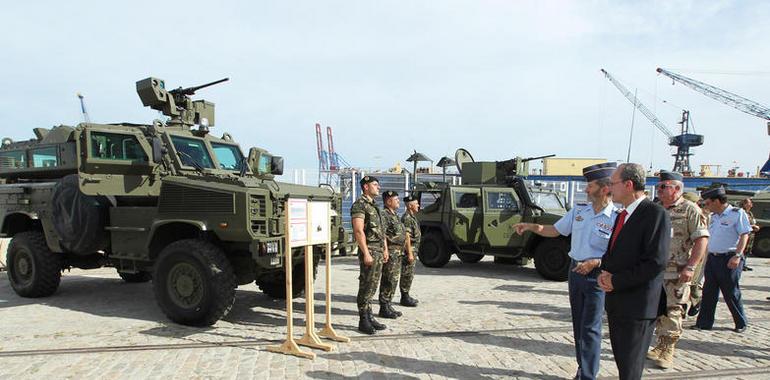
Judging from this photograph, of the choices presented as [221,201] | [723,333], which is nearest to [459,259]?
[723,333]

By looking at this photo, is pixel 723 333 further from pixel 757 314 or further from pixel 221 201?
pixel 221 201

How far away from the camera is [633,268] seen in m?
2.93

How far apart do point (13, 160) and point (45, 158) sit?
41.1 inches

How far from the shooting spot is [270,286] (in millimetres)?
7156

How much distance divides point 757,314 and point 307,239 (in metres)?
6.04

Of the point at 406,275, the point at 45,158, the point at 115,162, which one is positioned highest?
the point at 45,158

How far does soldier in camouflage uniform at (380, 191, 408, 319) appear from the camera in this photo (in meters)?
5.97

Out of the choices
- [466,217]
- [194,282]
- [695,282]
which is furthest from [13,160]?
[695,282]

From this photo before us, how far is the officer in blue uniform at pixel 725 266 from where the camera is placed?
548cm

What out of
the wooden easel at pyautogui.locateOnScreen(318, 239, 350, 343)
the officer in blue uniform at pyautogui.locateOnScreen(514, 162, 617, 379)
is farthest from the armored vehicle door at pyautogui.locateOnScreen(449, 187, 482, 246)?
the officer in blue uniform at pyautogui.locateOnScreen(514, 162, 617, 379)

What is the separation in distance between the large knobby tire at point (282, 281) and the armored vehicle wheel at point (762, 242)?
46.3 ft

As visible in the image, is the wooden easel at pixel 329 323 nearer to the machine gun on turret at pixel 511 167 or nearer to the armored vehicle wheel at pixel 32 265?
the armored vehicle wheel at pixel 32 265

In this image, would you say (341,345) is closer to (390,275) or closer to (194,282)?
(390,275)

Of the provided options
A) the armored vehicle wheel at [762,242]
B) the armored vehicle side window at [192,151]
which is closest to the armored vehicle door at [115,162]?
the armored vehicle side window at [192,151]
